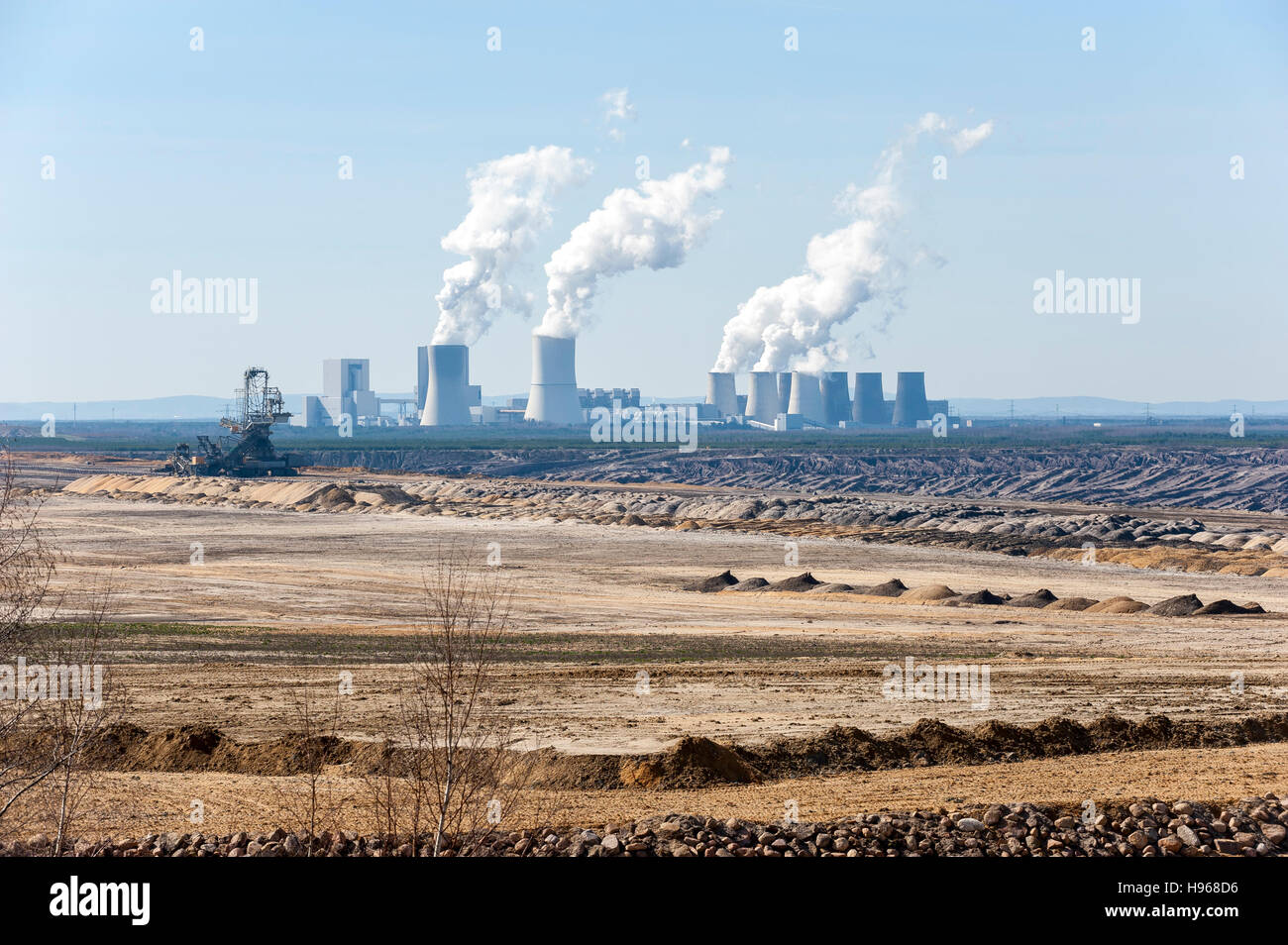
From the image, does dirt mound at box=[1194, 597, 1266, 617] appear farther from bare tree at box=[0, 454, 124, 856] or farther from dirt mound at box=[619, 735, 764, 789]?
bare tree at box=[0, 454, 124, 856]

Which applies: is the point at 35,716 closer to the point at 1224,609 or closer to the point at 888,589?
the point at 888,589

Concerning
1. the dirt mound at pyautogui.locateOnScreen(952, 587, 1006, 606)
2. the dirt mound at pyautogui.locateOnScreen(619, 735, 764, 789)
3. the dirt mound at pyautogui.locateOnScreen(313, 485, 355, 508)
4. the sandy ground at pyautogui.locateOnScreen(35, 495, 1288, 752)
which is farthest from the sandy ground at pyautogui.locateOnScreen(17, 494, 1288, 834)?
the dirt mound at pyautogui.locateOnScreen(313, 485, 355, 508)

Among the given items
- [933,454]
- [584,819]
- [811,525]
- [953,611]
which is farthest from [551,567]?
[933,454]

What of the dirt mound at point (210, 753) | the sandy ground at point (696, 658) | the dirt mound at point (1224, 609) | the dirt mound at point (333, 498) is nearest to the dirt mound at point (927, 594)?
the sandy ground at point (696, 658)

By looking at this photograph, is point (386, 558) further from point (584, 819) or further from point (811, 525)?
point (584, 819)
